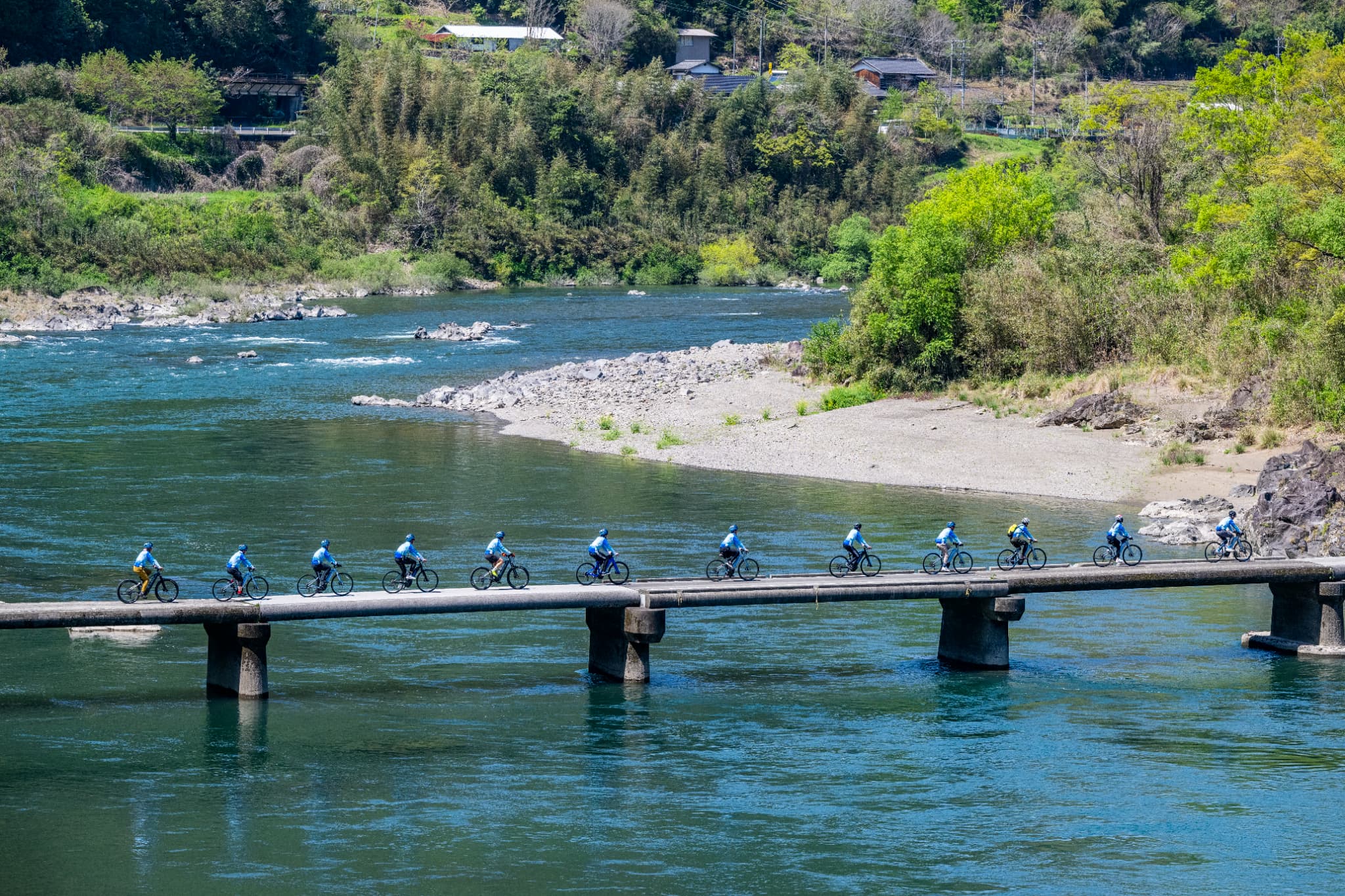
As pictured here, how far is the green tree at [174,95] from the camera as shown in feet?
574

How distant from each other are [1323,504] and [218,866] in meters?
36.9

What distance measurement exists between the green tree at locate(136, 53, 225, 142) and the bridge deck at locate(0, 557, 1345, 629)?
148 metres

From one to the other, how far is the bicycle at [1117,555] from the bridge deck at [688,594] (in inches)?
30.8

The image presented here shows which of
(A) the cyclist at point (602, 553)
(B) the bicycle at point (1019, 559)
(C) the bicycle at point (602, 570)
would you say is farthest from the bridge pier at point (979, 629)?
(A) the cyclist at point (602, 553)

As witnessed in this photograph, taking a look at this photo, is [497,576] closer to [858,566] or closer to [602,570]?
[602,570]

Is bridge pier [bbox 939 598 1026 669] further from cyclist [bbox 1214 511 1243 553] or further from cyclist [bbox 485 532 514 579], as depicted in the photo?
cyclist [bbox 485 532 514 579]

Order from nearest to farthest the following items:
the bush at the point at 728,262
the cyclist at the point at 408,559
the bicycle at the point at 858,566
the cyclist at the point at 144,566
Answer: the cyclist at the point at 144,566
the cyclist at the point at 408,559
the bicycle at the point at 858,566
the bush at the point at 728,262

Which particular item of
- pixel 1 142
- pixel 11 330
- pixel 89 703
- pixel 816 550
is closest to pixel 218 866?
pixel 89 703

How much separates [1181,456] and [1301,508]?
12.6 metres

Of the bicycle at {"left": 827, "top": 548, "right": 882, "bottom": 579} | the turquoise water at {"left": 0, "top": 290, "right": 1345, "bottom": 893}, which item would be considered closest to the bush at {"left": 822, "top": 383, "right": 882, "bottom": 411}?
the turquoise water at {"left": 0, "top": 290, "right": 1345, "bottom": 893}

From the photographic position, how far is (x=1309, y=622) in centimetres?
4247

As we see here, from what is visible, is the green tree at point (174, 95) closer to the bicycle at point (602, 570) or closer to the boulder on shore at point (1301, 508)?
the boulder on shore at point (1301, 508)

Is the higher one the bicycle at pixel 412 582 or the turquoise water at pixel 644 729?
the bicycle at pixel 412 582

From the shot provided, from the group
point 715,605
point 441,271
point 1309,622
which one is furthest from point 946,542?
point 441,271
